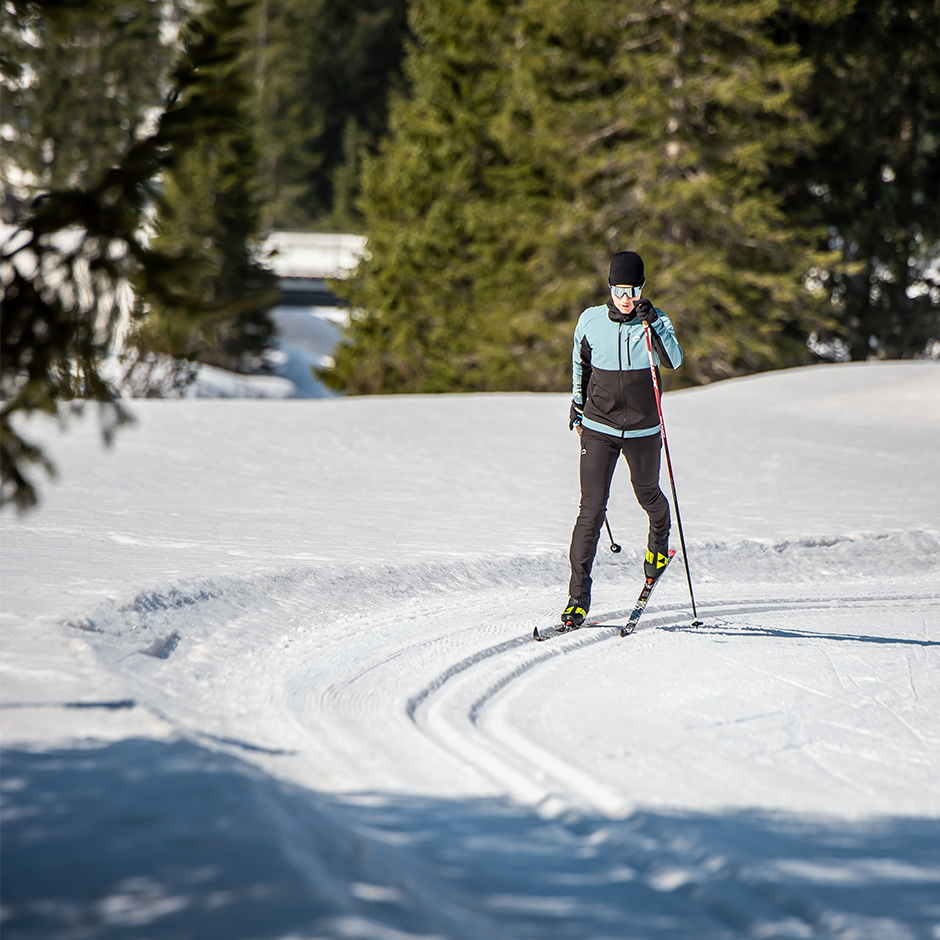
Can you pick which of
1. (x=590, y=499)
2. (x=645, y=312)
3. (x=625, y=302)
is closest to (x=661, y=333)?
(x=645, y=312)

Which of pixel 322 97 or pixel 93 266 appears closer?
pixel 93 266

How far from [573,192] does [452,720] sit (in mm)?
27297

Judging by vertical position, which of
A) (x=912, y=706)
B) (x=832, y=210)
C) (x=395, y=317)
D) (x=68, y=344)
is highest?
(x=832, y=210)

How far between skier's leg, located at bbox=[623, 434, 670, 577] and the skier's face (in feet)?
2.29

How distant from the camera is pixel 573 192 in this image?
97.1 ft

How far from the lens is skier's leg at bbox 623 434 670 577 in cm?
554

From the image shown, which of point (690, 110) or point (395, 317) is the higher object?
point (690, 110)

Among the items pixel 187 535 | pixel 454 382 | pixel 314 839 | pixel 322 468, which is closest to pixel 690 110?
pixel 454 382

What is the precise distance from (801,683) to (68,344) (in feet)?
11.6

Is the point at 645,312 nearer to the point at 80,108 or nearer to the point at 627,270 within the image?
the point at 627,270

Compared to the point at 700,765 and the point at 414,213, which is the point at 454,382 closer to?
the point at 414,213

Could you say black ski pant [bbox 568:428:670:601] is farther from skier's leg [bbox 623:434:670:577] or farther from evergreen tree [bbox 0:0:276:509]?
evergreen tree [bbox 0:0:276:509]

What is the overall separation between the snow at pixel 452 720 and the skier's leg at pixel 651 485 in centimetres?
49

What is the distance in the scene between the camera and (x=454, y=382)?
32188 mm
